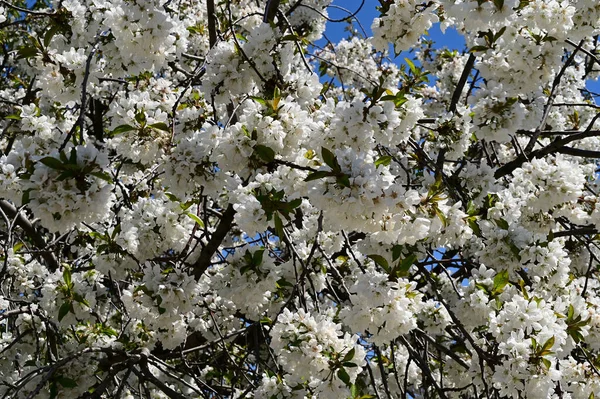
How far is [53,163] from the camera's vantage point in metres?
1.88

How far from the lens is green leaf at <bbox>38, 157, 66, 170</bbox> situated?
1872 mm

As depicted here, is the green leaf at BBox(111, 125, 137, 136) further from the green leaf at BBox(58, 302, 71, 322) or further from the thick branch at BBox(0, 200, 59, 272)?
the thick branch at BBox(0, 200, 59, 272)

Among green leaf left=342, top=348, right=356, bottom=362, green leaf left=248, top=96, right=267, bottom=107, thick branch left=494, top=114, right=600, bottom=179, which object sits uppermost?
thick branch left=494, top=114, right=600, bottom=179

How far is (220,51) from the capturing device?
9.32ft

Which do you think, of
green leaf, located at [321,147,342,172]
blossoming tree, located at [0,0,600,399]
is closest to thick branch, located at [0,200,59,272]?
blossoming tree, located at [0,0,600,399]

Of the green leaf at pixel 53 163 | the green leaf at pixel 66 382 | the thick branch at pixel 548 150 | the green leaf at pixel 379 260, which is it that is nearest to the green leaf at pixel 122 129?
the green leaf at pixel 53 163

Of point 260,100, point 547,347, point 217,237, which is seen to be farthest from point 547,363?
point 217,237

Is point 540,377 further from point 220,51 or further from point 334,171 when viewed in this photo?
point 220,51

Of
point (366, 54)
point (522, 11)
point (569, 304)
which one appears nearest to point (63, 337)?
point (569, 304)

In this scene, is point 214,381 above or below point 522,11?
below

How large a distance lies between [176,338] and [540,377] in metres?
2.01

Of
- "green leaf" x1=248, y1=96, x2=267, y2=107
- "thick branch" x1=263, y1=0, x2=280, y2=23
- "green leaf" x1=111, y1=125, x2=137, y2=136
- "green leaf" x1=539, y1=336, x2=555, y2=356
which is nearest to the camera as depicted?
"green leaf" x1=248, y1=96, x2=267, y2=107

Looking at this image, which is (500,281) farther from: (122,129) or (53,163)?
(53,163)

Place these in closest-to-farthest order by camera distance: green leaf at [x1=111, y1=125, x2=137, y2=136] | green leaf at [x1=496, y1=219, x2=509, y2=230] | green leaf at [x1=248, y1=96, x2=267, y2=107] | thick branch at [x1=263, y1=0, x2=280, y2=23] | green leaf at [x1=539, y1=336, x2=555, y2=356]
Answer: green leaf at [x1=248, y1=96, x2=267, y2=107], green leaf at [x1=539, y1=336, x2=555, y2=356], green leaf at [x1=111, y1=125, x2=137, y2=136], green leaf at [x1=496, y1=219, x2=509, y2=230], thick branch at [x1=263, y1=0, x2=280, y2=23]
